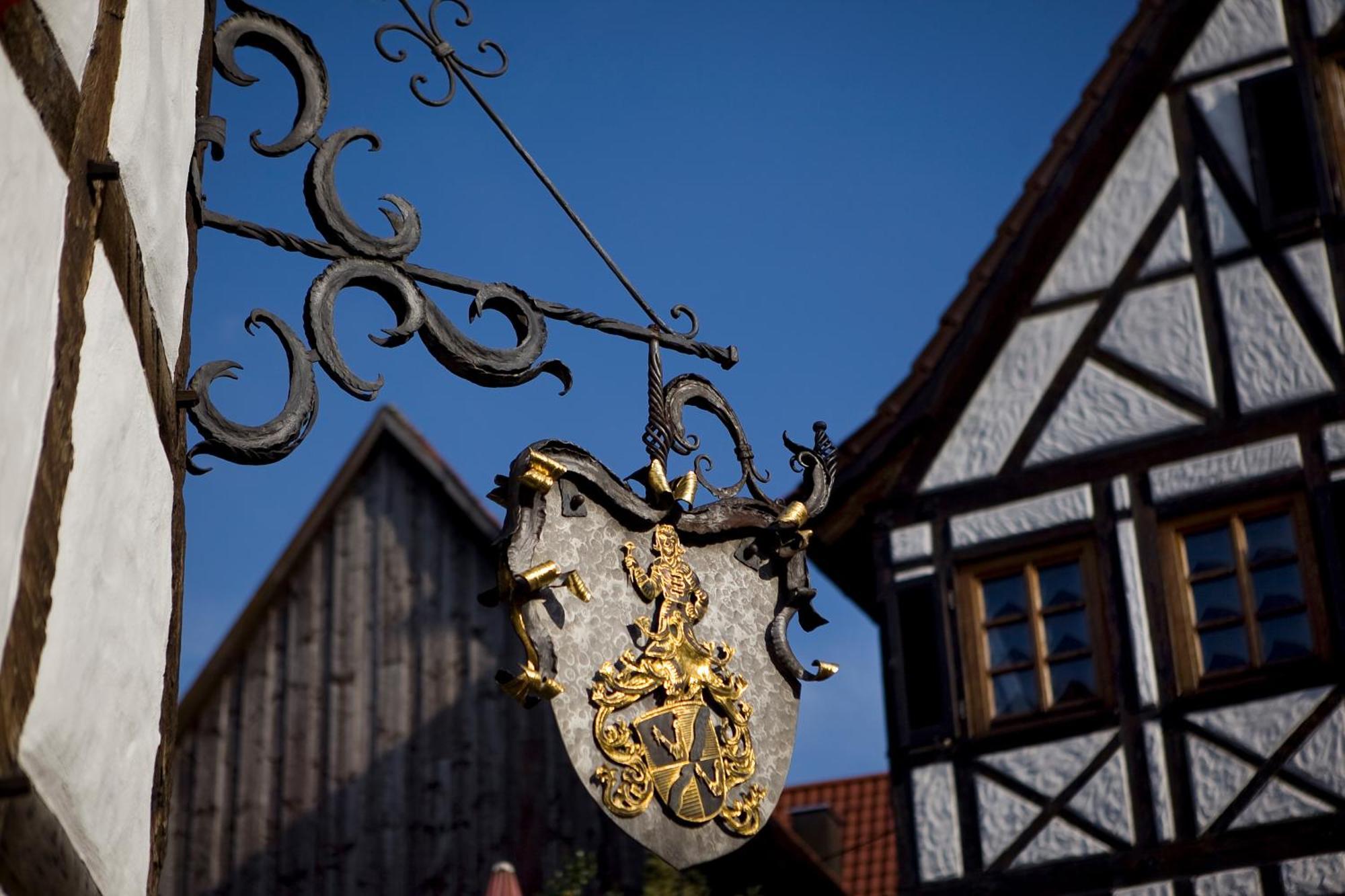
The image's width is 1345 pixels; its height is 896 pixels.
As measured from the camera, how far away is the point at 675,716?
461 centimetres

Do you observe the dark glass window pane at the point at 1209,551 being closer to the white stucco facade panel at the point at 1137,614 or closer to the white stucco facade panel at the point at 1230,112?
the white stucco facade panel at the point at 1137,614

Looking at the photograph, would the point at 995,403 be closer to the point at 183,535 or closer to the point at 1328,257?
the point at 1328,257

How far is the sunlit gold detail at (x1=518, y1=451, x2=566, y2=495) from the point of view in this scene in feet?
14.7

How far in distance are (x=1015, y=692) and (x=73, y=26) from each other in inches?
349

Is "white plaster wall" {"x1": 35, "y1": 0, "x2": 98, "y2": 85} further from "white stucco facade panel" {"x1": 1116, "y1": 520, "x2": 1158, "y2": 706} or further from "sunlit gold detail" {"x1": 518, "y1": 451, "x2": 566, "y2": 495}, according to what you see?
"white stucco facade panel" {"x1": 1116, "y1": 520, "x2": 1158, "y2": 706}

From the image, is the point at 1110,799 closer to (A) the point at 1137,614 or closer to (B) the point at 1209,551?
(A) the point at 1137,614

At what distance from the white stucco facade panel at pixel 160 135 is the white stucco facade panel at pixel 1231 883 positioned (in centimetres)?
790

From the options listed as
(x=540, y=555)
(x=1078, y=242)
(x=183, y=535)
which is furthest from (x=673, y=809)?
(x=1078, y=242)

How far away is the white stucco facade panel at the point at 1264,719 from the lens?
1112cm

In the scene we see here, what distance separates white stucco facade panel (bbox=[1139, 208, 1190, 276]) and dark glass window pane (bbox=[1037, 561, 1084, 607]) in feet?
6.24

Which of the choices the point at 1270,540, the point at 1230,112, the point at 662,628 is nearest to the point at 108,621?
the point at 662,628

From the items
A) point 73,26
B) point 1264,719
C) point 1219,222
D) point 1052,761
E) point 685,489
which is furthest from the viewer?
point 1219,222

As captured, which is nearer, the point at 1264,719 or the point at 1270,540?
the point at 1264,719

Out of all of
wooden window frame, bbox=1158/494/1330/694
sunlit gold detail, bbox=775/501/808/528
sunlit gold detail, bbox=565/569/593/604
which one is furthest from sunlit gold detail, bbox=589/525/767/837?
wooden window frame, bbox=1158/494/1330/694
